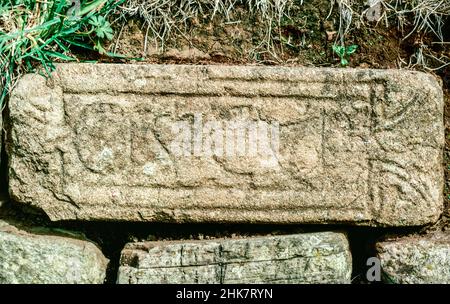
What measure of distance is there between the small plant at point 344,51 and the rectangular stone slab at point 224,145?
0.14m

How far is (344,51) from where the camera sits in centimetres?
240

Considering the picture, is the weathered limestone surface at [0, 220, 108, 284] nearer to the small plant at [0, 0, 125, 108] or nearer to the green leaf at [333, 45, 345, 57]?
the small plant at [0, 0, 125, 108]

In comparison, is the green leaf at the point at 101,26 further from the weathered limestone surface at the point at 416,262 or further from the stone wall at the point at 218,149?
the weathered limestone surface at the point at 416,262

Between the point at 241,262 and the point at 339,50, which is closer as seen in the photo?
the point at 241,262

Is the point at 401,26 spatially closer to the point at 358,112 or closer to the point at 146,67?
the point at 358,112

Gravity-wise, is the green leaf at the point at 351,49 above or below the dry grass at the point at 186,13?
below

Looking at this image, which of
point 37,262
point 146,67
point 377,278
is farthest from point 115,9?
point 377,278

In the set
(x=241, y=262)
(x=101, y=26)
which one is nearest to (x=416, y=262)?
(x=241, y=262)

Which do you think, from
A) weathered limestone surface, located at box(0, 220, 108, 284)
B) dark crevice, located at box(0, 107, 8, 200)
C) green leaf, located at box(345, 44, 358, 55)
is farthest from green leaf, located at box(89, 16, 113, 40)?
green leaf, located at box(345, 44, 358, 55)

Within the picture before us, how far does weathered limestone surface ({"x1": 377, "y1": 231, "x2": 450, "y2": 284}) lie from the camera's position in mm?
2285

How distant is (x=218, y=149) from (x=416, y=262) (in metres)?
0.82

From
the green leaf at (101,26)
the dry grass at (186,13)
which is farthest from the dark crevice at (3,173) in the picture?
the dry grass at (186,13)

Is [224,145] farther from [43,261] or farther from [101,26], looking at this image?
[43,261]

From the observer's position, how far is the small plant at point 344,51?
2398 mm
